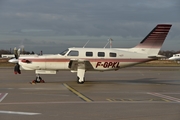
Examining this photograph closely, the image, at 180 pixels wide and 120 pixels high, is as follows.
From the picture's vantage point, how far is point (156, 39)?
824 inches

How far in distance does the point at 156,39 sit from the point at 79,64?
17.7 ft

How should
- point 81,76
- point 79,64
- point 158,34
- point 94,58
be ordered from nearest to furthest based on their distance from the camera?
1. point 79,64
2. point 81,76
3. point 94,58
4. point 158,34

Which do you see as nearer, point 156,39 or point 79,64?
point 79,64

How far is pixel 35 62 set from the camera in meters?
19.9

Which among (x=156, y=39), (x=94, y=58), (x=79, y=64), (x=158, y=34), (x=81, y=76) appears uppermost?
(x=158, y=34)

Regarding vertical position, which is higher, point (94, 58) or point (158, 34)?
point (158, 34)

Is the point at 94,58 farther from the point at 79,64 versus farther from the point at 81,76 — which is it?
the point at 81,76

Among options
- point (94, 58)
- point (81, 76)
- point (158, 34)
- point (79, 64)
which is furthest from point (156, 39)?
point (81, 76)

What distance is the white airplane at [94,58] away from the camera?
19922 millimetres

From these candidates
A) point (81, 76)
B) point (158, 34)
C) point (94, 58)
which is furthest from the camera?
point (158, 34)

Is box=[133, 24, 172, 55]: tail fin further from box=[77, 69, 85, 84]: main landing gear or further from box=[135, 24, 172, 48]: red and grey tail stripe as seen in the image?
box=[77, 69, 85, 84]: main landing gear

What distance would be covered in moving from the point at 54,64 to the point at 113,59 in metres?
3.74

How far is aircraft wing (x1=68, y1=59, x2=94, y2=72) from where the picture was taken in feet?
63.4

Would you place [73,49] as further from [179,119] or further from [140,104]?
[179,119]
